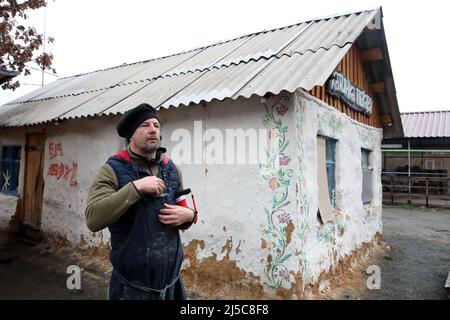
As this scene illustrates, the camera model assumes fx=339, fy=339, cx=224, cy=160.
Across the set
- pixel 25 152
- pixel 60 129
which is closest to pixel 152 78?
pixel 60 129

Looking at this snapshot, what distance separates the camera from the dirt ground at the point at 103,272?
16.1 ft

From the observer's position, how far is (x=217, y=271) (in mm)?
4758

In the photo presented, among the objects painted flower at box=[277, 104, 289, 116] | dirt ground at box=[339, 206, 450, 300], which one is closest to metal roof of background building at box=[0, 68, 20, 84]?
painted flower at box=[277, 104, 289, 116]

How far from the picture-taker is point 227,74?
5.28 meters

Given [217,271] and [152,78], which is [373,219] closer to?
[217,271]

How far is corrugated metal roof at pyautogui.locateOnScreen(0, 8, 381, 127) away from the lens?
14.6 ft

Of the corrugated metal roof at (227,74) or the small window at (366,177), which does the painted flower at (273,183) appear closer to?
the corrugated metal roof at (227,74)

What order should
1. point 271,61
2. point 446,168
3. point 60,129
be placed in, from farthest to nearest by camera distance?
point 446,168 → point 60,129 → point 271,61

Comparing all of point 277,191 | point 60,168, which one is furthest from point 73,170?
point 277,191

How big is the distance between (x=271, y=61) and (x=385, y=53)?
3106 millimetres

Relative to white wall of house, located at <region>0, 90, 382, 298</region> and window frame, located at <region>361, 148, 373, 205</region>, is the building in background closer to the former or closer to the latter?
window frame, located at <region>361, 148, 373, 205</region>

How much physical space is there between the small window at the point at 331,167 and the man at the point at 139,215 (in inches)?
155

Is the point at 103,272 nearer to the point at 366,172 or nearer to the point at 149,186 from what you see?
the point at 149,186

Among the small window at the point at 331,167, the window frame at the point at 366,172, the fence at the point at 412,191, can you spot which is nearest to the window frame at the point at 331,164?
the small window at the point at 331,167
